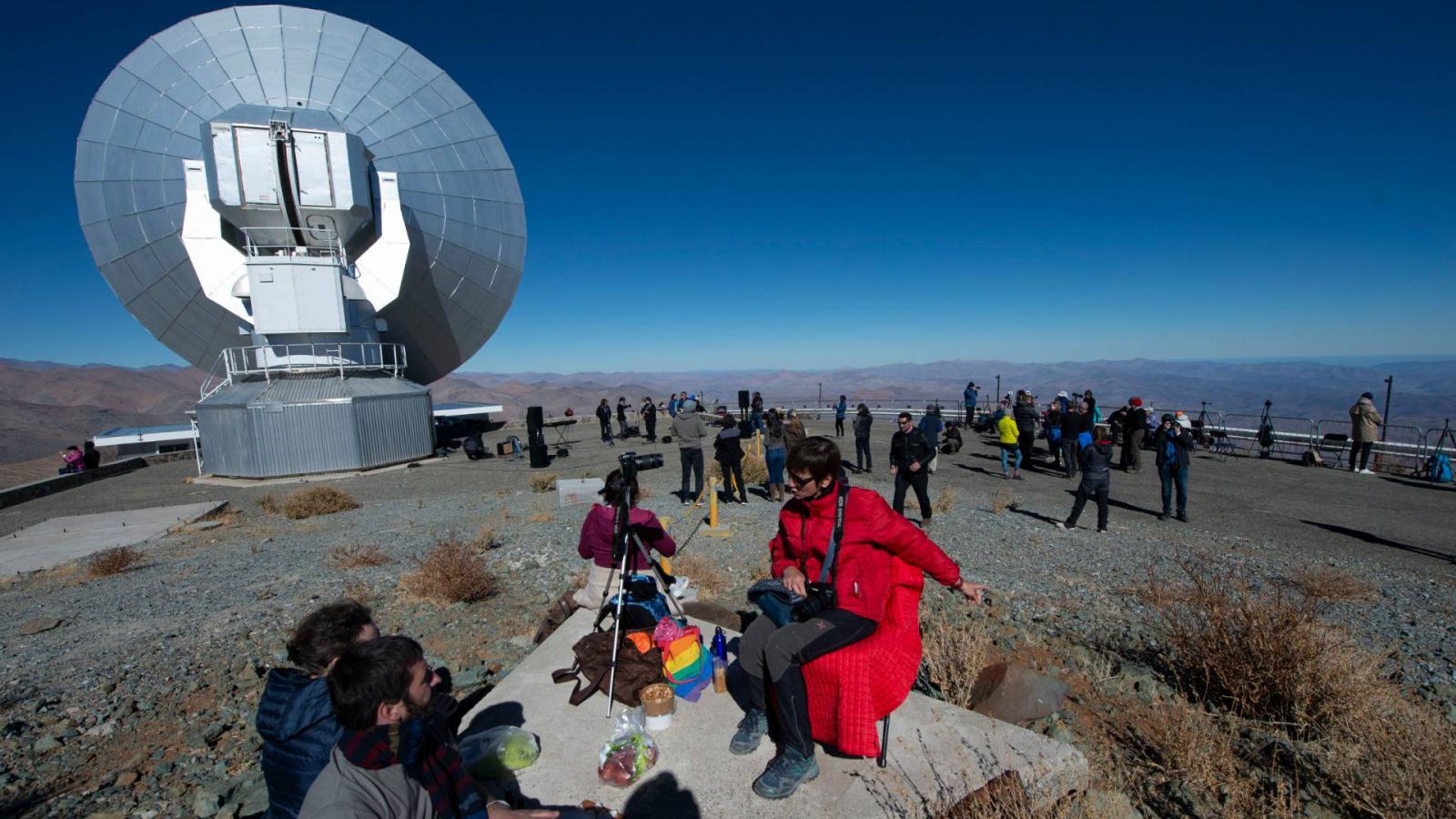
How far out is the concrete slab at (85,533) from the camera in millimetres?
9125

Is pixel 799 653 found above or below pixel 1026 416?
above

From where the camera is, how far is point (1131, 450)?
50.0 feet

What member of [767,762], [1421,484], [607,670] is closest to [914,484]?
[607,670]

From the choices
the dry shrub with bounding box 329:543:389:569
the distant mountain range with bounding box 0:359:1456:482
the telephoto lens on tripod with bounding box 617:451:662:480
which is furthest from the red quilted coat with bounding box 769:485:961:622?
the distant mountain range with bounding box 0:359:1456:482

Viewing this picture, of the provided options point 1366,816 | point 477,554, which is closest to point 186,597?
point 477,554

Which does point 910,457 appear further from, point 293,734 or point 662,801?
point 293,734

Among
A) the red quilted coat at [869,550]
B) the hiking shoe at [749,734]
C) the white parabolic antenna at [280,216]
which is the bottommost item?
the hiking shoe at [749,734]

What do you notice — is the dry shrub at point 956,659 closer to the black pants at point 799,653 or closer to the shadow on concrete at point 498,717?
the black pants at point 799,653

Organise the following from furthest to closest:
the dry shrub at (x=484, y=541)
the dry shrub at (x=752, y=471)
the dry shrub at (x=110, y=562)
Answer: the dry shrub at (x=752, y=471)
the dry shrub at (x=484, y=541)
the dry shrub at (x=110, y=562)

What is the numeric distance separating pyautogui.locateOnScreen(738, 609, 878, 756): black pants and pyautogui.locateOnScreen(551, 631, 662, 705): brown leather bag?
3.66ft

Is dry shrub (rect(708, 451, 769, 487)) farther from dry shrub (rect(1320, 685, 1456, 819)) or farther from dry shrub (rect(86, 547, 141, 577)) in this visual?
dry shrub (rect(1320, 685, 1456, 819))

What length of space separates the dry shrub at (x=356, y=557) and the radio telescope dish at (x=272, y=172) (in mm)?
11513

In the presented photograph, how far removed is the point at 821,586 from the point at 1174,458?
390 inches

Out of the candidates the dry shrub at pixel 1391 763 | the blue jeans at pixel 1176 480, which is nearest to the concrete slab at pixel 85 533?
the dry shrub at pixel 1391 763
